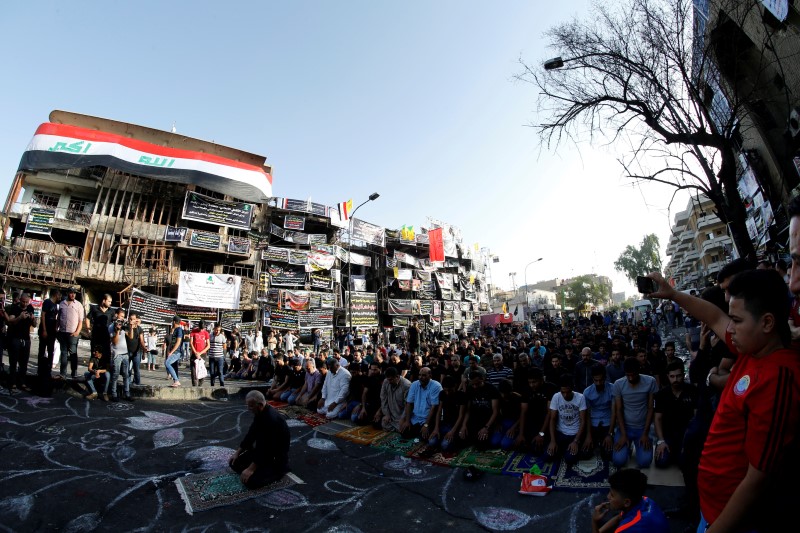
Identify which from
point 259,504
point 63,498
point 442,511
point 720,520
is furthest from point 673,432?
point 63,498

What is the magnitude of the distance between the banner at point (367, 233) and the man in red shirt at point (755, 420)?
31.3m

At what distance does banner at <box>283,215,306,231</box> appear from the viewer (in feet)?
91.4

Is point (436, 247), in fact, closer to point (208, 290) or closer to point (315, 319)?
point (315, 319)

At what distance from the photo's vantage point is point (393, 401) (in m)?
7.28

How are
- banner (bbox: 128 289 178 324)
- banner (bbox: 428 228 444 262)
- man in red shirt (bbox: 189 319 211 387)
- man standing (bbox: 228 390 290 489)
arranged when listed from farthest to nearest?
1. banner (bbox: 428 228 444 262)
2. banner (bbox: 128 289 178 324)
3. man in red shirt (bbox: 189 319 211 387)
4. man standing (bbox: 228 390 290 489)

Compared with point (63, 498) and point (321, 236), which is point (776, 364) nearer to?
point (63, 498)

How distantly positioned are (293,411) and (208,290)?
45.7 ft

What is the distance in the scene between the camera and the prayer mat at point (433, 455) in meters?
5.63

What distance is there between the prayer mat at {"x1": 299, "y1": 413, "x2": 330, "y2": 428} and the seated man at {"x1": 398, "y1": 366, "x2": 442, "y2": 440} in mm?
1936

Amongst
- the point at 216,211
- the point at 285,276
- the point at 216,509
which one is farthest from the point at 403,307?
the point at 216,509

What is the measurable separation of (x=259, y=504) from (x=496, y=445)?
11.7 feet

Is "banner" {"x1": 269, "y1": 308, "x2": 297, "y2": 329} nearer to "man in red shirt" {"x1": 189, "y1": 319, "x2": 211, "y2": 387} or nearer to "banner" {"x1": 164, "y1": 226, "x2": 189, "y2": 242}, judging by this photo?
"banner" {"x1": 164, "y1": 226, "x2": 189, "y2": 242}

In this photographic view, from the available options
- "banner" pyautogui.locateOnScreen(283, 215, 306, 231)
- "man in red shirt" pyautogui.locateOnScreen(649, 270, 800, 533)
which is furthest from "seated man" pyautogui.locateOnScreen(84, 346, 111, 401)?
"banner" pyautogui.locateOnScreen(283, 215, 306, 231)

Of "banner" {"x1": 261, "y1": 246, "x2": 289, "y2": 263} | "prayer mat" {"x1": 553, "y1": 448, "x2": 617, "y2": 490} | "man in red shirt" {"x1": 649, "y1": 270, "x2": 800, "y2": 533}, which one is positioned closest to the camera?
"man in red shirt" {"x1": 649, "y1": 270, "x2": 800, "y2": 533}
